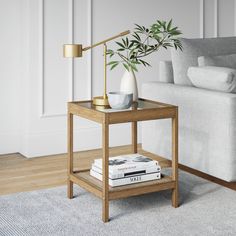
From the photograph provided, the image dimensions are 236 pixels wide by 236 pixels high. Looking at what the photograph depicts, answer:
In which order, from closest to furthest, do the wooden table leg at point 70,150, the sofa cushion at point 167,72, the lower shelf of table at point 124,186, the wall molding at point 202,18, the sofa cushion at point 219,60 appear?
the lower shelf of table at point 124,186
the wooden table leg at point 70,150
the sofa cushion at point 219,60
the sofa cushion at point 167,72
the wall molding at point 202,18

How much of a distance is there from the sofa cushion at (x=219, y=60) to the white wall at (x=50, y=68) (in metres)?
1.07

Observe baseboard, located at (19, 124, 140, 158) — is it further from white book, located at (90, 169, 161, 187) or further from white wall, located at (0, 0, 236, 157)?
white book, located at (90, 169, 161, 187)

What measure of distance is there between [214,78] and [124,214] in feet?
3.14

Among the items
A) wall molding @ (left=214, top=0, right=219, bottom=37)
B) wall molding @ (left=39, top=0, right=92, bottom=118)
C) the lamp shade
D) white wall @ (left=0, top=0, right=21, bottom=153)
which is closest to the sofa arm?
wall molding @ (left=39, top=0, right=92, bottom=118)

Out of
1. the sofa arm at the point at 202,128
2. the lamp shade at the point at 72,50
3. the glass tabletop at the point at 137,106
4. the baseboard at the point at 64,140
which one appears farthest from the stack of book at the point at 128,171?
the baseboard at the point at 64,140

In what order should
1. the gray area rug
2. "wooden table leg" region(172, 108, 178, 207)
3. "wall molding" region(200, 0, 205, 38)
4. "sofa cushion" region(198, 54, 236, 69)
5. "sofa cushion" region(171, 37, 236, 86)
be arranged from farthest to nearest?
"wall molding" region(200, 0, 205, 38)
"sofa cushion" region(171, 37, 236, 86)
"sofa cushion" region(198, 54, 236, 69)
"wooden table leg" region(172, 108, 178, 207)
the gray area rug

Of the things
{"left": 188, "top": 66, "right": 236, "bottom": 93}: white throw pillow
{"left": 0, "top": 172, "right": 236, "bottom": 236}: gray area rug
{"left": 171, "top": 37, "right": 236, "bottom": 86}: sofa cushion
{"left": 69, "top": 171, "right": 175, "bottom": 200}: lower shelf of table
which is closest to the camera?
{"left": 0, "top": 172, "right": 236, "bottom": 236}: gray area rug

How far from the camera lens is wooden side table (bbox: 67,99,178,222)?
8.67 feet

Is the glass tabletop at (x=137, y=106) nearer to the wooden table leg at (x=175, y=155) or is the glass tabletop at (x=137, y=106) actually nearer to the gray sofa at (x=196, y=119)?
the wooden table leg at (x=175, y=155)

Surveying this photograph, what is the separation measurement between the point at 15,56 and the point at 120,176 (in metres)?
1.64

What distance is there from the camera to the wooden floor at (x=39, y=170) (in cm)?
330

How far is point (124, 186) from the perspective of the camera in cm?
277

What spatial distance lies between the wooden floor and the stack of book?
536 mm

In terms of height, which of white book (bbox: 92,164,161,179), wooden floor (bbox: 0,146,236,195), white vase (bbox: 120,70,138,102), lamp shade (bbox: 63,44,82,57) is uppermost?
lamp shade (bbox: 63,44,82,57)
